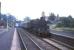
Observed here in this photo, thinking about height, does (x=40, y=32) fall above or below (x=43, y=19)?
below

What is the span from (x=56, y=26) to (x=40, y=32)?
3821cm

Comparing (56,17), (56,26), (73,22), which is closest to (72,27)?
(73,22)

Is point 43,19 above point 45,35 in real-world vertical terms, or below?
above

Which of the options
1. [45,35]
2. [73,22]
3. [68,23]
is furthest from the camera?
[68,23]

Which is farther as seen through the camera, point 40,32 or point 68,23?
point 68,23

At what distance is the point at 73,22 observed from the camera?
188ft

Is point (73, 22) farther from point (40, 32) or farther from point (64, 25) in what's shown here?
point (40, 32)

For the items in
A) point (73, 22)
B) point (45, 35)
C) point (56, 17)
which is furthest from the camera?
point (56, 17)

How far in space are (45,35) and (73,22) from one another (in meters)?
19.9

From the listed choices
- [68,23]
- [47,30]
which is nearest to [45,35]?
[47,30]

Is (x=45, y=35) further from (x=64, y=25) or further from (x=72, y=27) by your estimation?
(x=64, y=25)

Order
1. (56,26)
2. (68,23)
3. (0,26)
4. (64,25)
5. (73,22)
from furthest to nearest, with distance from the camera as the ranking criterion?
(0,26), (56,26), (64,25), (68,23), (73,22)

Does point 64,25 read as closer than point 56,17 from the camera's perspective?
Yes

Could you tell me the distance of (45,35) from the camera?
3950 centimetres
